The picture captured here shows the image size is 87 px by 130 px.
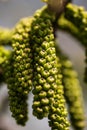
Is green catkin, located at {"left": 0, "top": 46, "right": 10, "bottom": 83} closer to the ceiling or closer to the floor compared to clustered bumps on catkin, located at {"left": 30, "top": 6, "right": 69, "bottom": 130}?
closer to the ceiling

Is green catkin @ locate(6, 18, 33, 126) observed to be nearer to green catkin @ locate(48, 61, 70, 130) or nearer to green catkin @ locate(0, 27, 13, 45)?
green catkin @ locate(48, 61, 70, 130)

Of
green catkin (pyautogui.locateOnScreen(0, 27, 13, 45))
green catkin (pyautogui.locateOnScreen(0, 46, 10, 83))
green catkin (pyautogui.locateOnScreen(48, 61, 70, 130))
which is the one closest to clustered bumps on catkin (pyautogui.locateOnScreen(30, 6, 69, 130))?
green catkin (pyautogui.locateOnScreen(48, 61, 70, 130))

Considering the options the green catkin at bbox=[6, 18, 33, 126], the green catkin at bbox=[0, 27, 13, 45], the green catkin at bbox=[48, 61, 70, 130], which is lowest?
the green catkin at bbox=[48, 61, 70, 130]

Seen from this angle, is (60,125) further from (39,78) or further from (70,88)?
(70,88)

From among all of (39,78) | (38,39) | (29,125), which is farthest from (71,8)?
(29,125)

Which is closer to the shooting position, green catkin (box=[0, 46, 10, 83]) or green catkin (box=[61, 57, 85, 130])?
green catkin (box=[0, 46, 10, 83])

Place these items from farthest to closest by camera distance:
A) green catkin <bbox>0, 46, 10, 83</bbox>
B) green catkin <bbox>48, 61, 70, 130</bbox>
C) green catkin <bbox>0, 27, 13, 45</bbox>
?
green catkin <bbox>0, 27, 13, 45</bbox>, green catkin <bbox>0, 46, 10, 83</bbox>, green catkin <bbox>48, 61, 70, 130</bbox>

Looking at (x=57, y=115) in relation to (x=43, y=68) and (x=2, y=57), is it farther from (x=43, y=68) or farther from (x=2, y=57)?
Result: (x=2, y=57)
